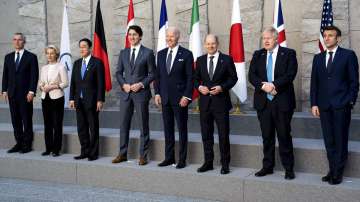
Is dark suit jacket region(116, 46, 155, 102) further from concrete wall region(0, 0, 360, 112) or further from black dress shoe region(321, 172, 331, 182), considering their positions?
concrete wall region(0, 0, 360, 112)

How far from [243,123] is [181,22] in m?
2.37

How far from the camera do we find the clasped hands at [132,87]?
5.36 m

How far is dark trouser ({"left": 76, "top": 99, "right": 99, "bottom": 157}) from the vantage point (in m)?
5.72

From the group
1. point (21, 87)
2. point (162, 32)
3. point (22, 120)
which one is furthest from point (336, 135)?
point (22, 120)

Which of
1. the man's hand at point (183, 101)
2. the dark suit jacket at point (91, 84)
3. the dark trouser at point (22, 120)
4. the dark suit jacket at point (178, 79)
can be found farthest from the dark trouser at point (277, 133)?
the dark trouser at point (22, 120)

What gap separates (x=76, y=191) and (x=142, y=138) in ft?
3.04

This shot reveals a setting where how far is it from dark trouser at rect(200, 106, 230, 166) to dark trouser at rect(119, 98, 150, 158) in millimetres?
770

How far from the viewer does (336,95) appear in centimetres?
435

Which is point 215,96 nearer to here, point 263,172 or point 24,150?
point 263,172

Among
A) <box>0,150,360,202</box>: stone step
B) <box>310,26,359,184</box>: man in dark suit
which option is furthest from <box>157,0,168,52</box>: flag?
<box>310,26,359,184</box>: man in dark suit

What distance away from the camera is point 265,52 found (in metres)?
4.75

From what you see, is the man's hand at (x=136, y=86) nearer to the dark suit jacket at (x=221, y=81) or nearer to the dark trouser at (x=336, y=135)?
the dark suit jacket at (x=221, y=81)

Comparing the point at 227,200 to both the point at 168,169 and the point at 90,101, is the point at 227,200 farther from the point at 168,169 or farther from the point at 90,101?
the point at 90,101

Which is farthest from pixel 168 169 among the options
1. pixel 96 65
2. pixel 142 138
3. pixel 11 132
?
pixel 11 132
